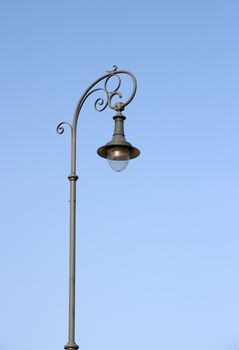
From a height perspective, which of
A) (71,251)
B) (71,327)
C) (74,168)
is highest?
(74,168)

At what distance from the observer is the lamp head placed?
49.3 ft

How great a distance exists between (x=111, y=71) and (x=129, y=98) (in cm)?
60

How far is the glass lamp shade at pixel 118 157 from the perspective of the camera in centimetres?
1505

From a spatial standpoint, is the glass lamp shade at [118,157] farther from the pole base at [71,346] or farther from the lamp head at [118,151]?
the pole base at [71,346]

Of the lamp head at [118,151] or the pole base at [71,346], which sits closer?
the pole base at [71,346]

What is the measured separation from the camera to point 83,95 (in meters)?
15.2

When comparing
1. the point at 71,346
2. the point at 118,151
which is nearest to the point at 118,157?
the point at 118,151

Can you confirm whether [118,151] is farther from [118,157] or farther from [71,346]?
[71,346]

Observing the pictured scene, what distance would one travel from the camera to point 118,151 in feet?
49.4

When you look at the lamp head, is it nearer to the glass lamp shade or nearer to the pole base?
the glass lamp shade

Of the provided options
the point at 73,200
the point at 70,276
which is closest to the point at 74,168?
the point at 73,200

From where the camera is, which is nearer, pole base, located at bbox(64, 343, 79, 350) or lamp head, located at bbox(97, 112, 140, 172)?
pole base, located at bbox(64, 343, 79, 350)

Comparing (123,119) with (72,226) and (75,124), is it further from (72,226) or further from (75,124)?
(72,226)

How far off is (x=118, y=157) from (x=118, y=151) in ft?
0.29
